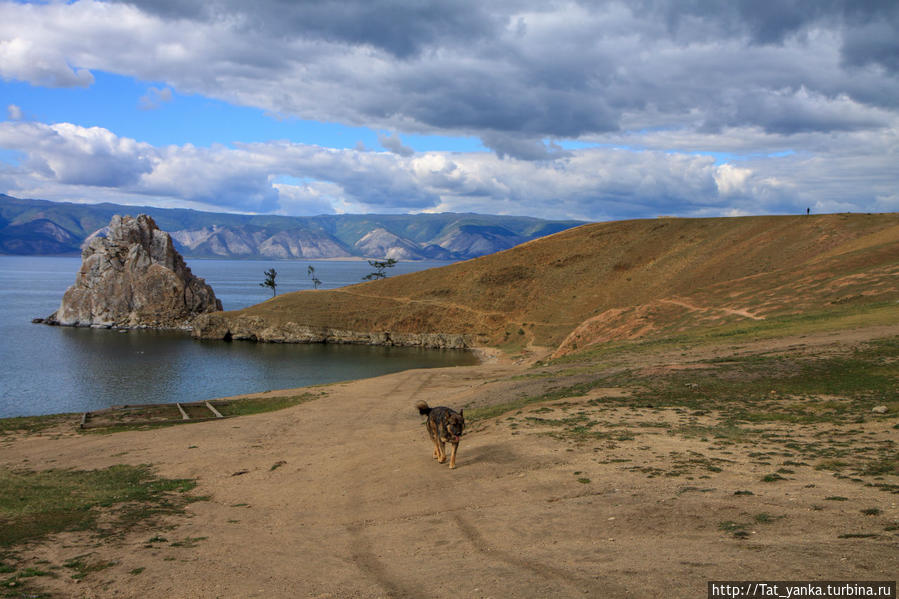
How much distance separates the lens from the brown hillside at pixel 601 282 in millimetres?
58438

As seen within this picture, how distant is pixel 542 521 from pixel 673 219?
109 meters

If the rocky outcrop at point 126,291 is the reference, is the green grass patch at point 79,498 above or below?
below

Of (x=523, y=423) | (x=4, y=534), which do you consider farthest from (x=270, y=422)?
(x=4, y=534)

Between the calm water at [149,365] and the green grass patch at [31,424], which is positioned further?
the calm water at [149,365]

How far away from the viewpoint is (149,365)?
6912cm

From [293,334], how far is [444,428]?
3201 inches

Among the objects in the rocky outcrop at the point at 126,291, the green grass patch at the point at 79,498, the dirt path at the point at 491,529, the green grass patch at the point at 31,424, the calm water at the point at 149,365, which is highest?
the rocky outcrop at the point at 126,291

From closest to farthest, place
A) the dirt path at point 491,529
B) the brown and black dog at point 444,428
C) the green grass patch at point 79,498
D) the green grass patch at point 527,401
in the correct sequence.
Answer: the dirt path at point 491,529 → the green grass patch at point 79,498 → the brown and black dog at point 444,428 → the green grass patch at point 527,401

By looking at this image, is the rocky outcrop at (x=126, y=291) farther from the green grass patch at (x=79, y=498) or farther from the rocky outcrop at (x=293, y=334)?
the green grass patch at (x=79, y=498)

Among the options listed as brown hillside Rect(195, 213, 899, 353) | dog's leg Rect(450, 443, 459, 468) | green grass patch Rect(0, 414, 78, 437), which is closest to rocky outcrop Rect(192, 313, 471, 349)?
brown hillside Rect(195, 213, 899, 353)

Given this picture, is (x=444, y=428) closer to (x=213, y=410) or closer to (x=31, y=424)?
(x=213, y=410)

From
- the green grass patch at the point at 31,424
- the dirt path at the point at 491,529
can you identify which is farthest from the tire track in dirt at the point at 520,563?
the green grass patch at the point at 31,424

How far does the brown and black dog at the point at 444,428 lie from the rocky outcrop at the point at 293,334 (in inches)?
2904

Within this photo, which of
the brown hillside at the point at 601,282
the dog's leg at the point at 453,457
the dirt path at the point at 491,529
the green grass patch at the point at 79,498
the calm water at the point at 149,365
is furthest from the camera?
the brown hillside at the point at 601,282
